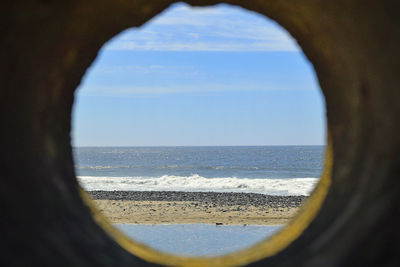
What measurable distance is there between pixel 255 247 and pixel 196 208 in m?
15.8

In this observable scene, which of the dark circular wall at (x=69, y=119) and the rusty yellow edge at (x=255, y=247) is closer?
the dark circular wall at (x=69, y=119)

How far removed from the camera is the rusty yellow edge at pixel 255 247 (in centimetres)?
416

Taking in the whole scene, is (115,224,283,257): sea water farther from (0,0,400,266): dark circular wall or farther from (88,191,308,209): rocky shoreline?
(0,0,400,266): dark circular wall

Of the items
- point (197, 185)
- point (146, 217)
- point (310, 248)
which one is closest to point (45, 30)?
point (310, 248)

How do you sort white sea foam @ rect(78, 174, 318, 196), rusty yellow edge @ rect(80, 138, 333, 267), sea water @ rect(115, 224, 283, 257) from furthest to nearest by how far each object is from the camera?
white sea foam @ rect(78, 174, 318, 196)
sea water @ rect(115, 224, 283, 257)
rusty yellow edge @ rect(80, 138, 333, 267)

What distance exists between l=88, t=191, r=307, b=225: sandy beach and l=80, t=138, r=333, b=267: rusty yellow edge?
38.6ft

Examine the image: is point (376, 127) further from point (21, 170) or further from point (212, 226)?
point (212, 226)

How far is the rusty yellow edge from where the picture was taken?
416 cm

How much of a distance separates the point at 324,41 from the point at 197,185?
30.1m

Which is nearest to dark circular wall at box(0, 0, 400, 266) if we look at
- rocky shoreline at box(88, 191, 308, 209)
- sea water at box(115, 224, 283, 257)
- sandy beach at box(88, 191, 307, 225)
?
sea water at box(115, 224, 283, 257)

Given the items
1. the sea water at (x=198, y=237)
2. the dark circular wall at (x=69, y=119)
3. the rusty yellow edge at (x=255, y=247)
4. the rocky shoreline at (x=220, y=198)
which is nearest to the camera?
the dark circular wall at (x=69, y=119)

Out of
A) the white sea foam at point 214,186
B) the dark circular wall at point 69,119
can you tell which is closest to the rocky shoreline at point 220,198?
the white sea foam at point 214,186

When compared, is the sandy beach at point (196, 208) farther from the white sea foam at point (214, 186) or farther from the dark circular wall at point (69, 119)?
the dark circular wall at point (69, 119)

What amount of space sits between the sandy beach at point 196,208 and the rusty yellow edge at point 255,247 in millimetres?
11757
